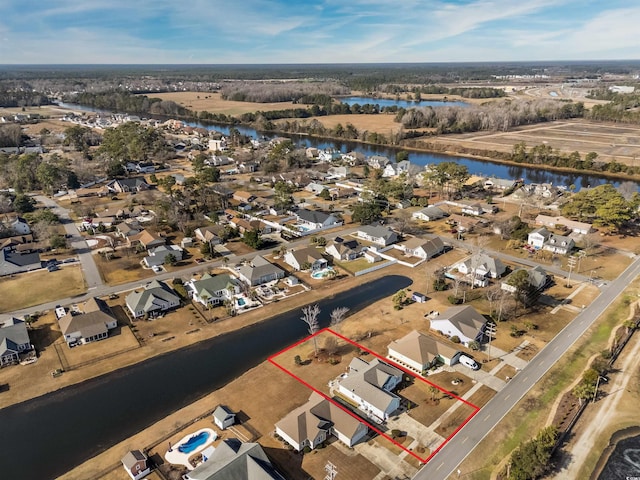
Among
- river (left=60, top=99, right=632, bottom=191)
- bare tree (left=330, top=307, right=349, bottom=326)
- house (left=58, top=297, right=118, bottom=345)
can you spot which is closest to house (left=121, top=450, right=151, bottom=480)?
house (left=58, top=297, right=118, bottom=345)

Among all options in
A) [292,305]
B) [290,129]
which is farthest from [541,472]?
[290,129]

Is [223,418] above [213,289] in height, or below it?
below

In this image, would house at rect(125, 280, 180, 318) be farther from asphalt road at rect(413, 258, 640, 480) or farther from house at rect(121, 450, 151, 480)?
asphalt road at rect(413, 258, 640, 480)

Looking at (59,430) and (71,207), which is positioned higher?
(71,207)

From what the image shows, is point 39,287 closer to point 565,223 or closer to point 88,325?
point 88,325

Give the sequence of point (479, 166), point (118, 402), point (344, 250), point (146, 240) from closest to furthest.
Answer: point (118, 402), point (344, 250), point (146, 240), point (479, 166)

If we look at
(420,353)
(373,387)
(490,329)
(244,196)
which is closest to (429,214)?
(490,329)

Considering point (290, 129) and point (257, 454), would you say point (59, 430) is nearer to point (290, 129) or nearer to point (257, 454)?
point (257, 454)
